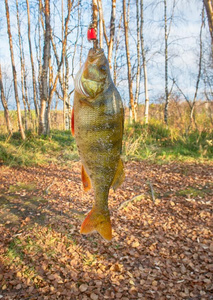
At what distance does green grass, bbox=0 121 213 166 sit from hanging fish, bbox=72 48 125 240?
6.22 metres

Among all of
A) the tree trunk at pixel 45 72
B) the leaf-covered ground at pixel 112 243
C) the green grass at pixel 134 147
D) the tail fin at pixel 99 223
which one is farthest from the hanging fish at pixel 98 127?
the tree trunk at pixel 45 72

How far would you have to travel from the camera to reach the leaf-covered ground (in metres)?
3.43

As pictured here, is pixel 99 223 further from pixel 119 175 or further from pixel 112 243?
pixel 112 243

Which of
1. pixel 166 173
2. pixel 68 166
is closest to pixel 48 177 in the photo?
pixel 68 166

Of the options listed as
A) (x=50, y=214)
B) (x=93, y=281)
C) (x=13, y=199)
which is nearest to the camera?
(x=93, y=281)

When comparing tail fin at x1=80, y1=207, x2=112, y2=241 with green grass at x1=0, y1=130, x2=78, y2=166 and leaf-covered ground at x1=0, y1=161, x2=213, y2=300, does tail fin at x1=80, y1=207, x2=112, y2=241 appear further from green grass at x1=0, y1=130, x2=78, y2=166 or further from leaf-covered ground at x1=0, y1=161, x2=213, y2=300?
green grass at x1=0, y1=130, x2=78, y2=166

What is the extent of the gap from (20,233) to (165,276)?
8.11 feet

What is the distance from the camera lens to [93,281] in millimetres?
3545

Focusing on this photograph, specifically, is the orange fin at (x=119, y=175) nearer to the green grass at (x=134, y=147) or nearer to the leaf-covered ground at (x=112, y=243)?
the leaf-covered ground at (x=112, y=243)

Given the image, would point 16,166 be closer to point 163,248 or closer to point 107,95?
point 163,248

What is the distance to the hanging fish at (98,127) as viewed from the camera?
126cm

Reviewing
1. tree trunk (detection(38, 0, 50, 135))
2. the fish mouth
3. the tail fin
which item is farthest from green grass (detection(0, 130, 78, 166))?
the fish mouth

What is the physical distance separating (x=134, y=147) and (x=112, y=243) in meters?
4.58

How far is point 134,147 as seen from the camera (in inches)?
333
